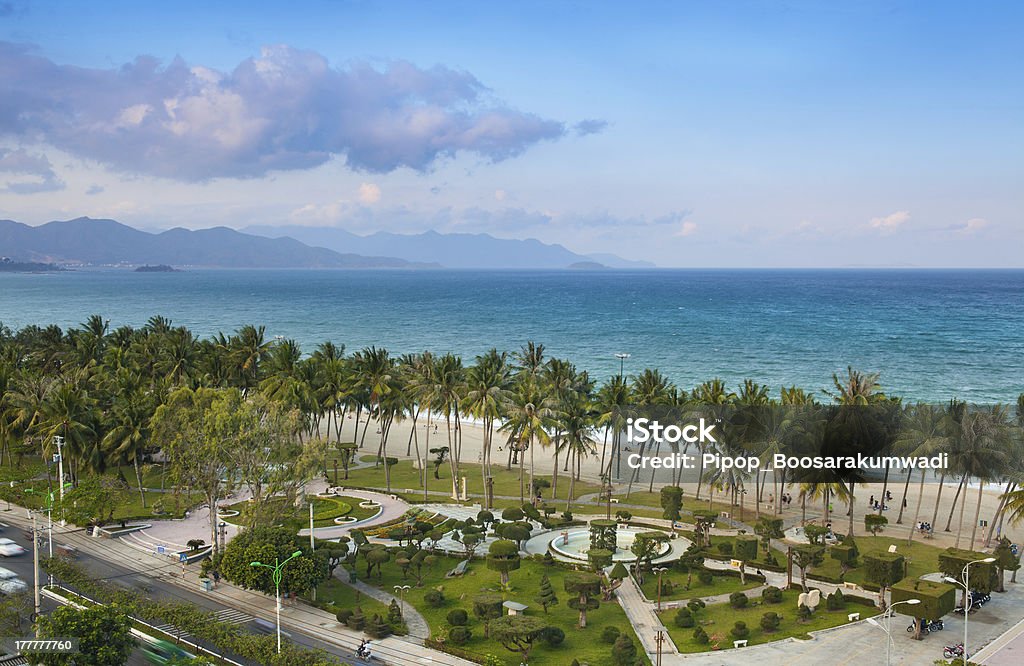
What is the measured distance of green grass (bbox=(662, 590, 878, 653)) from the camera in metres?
42.5

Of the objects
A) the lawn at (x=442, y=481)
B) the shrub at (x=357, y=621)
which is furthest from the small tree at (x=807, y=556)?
the shrub at (x=357, y=621)

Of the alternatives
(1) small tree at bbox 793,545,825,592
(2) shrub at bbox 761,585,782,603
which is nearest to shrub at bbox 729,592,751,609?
(2) shrub at bbox 761,585,782,603

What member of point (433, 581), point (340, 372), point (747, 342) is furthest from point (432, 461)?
point (747, 342)

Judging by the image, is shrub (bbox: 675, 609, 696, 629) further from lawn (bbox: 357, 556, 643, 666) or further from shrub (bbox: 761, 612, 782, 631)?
shrub (bbox: 761, 612, 782, 631)

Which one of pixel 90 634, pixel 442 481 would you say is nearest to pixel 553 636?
pixel 90 634

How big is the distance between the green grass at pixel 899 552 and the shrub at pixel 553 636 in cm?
1988

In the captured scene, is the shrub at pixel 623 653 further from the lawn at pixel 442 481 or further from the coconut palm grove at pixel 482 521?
the lawn at pixel 442 481

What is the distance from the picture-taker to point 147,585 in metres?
49.2

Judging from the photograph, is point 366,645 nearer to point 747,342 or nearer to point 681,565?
point 681,565

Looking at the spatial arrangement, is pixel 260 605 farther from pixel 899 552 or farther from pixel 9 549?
pixel 899 552

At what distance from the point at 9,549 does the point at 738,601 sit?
47245 millimetres

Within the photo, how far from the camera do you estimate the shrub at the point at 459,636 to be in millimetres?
41719

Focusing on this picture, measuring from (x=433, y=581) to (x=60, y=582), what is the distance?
2248 cm

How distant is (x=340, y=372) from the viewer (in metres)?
80.8
